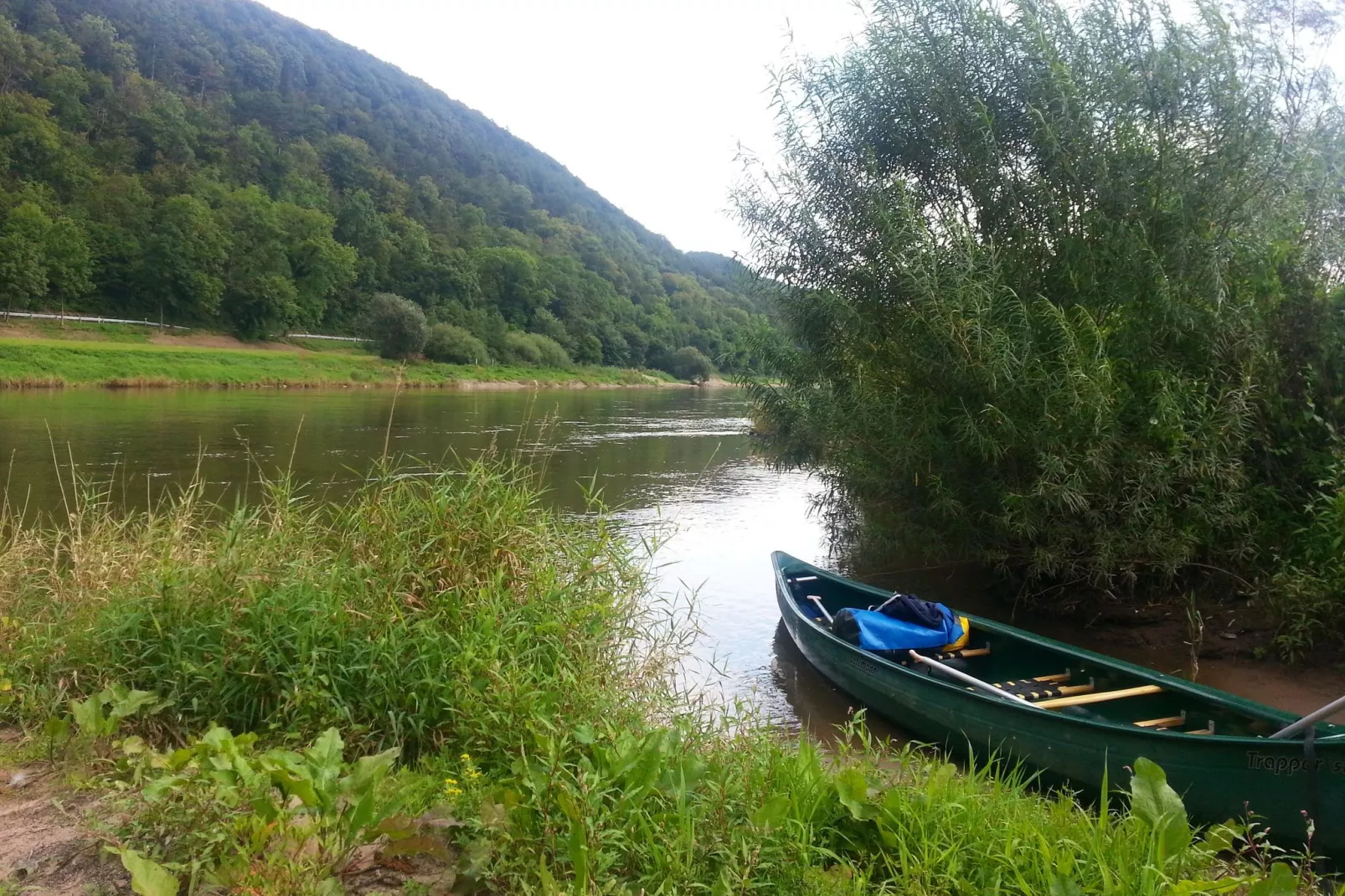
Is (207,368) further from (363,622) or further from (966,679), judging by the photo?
(966,679)

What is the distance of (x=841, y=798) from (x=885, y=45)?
28.4 feet

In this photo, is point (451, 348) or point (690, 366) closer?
point (451, 348)

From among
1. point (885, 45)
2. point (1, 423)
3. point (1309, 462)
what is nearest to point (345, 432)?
point (1, 423)

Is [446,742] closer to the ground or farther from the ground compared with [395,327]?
closer to the ground

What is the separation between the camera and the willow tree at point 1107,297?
25.5 feet

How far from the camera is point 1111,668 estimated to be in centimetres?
588

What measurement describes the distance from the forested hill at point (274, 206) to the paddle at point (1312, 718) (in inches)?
314

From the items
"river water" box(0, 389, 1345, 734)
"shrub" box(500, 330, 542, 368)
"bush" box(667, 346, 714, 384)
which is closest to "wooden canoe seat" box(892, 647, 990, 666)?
"river water" box(0, 389, 1345, 734)

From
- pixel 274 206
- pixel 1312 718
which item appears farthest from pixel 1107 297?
pixel 274 206

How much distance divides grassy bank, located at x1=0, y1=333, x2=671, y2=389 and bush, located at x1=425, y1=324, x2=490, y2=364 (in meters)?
1.78

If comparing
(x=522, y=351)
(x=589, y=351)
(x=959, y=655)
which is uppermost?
(x=589, y=351)

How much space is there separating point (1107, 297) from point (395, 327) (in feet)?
186

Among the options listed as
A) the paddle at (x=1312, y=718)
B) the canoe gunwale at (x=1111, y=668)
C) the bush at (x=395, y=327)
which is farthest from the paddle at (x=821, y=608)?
the bush at (x=395, y=327)

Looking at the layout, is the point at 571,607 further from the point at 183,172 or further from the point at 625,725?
the point at 183,172
